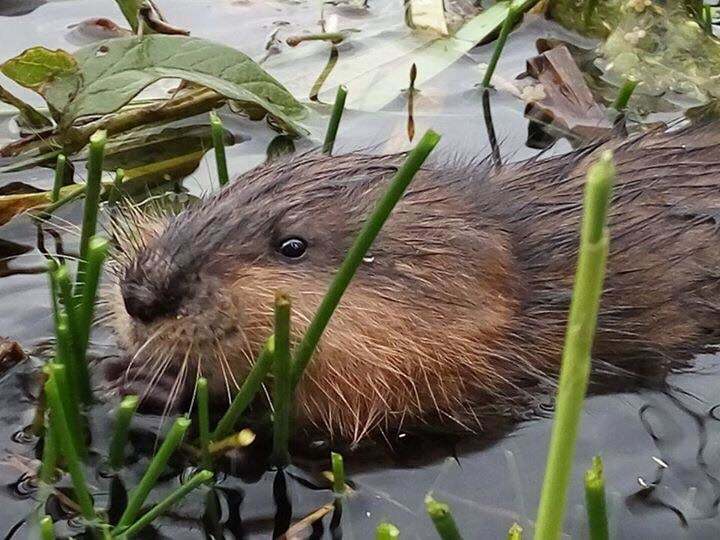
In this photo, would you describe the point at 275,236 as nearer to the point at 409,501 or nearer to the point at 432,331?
the point at 432,331

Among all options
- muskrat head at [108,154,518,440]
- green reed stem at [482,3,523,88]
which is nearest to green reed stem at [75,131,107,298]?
muskrat head at [108,154,518,440]

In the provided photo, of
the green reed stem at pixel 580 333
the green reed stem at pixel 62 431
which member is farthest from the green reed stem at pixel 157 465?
the green reed stem at pixel 580 333

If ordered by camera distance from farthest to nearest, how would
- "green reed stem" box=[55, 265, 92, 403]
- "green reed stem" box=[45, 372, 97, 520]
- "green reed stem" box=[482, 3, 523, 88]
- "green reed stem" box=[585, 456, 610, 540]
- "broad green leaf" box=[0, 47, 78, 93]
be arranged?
"green reed stem" box=[482, 3, 523, 88] < "broad green leaf" box=[0, 47, 78, 93] < "green reed stem" box=[55, 265, 92, 403] < "green reed stem" box=[45, 372, 97, 520] < "green reed stem" box=[585, 456, 610, 540]

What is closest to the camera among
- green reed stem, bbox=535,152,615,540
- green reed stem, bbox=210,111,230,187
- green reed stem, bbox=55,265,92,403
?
green reed stem, bbox=535,152,615,540

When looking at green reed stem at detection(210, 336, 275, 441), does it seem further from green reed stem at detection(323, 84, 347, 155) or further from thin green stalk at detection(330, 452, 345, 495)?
green reed stem at detection(323, 84, 347, 155)

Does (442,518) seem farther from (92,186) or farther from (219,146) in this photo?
(219,146)

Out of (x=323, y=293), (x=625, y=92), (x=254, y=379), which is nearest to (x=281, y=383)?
(x=254, y=379)

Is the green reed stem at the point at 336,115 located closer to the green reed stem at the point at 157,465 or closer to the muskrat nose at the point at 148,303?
the muskrat nose at the point at 148,303

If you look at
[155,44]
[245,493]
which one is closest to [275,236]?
[245,493]
